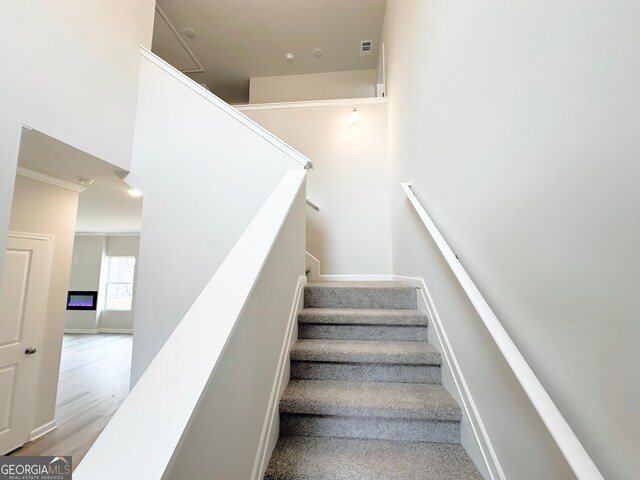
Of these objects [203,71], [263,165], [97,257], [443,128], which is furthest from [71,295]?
[443,128]

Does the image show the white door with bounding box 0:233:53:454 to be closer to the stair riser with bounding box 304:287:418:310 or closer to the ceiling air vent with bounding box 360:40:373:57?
the stair riser with bounding box 304:287:418:310

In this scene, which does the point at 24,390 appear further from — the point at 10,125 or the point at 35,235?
the point at 10,125

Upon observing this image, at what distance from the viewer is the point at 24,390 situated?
2.93 meters

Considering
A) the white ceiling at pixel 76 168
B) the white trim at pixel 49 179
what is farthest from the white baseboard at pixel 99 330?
the white trim at pixel 49 179

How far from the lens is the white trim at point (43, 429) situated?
3.05m

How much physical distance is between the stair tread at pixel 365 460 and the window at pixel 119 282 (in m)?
8.81

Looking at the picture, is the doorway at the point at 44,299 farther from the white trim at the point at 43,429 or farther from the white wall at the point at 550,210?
the white wall at the point at 550,210

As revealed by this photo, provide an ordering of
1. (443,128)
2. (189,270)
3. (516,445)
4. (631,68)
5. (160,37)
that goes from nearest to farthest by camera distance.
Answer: (631,68) → (516,445) → (443,128) → (189,270) → (160,37)

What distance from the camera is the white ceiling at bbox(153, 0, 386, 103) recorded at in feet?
11.6

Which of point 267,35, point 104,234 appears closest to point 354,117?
point 267,35

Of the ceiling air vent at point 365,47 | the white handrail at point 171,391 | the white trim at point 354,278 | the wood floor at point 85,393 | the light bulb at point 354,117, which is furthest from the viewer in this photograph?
the ceiling air vent at point 365,47

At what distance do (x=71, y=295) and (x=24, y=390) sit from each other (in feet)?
21.2

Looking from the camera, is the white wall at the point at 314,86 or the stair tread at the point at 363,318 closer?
the stair tread at the point at 363,318

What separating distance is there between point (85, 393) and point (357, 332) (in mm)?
4908
